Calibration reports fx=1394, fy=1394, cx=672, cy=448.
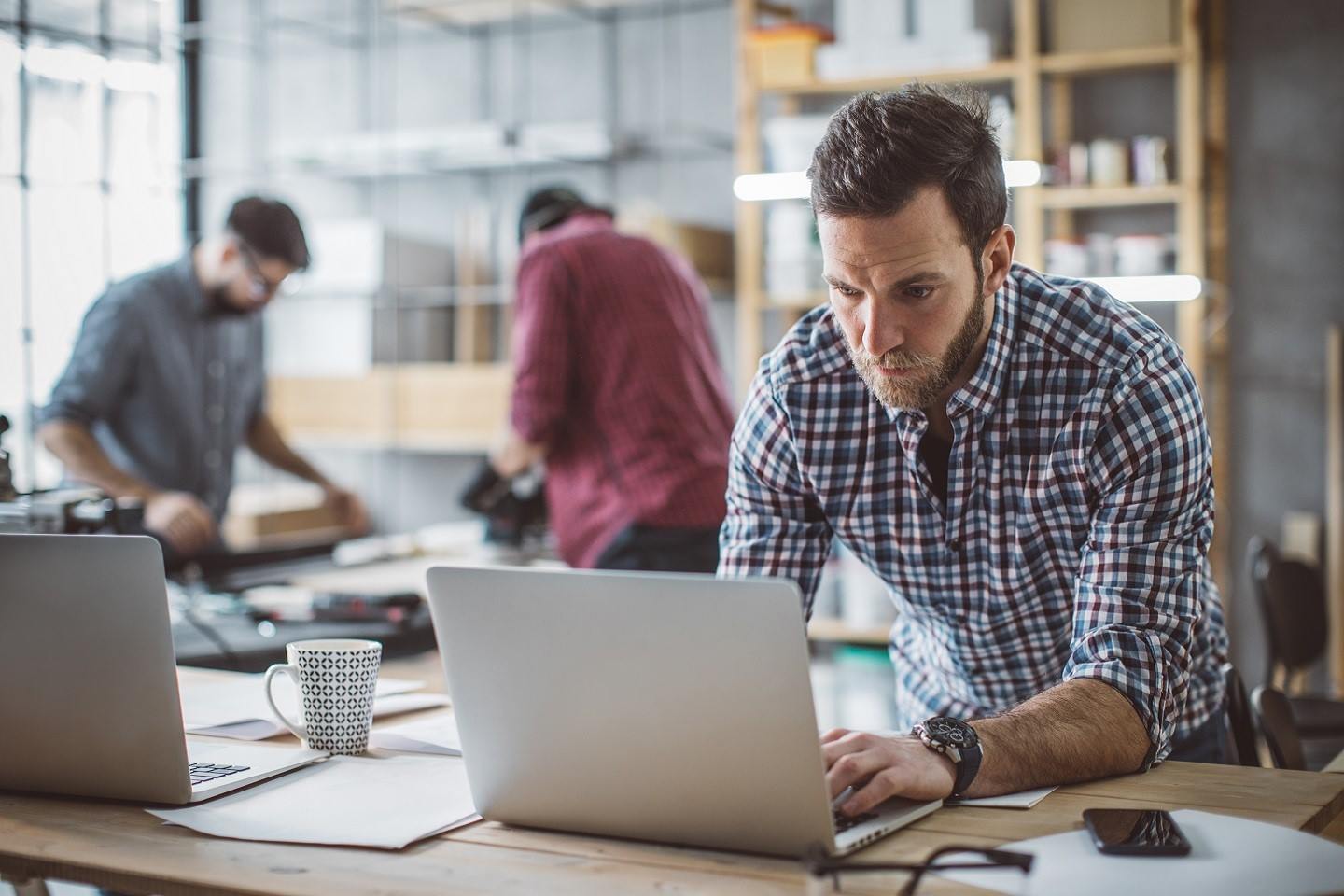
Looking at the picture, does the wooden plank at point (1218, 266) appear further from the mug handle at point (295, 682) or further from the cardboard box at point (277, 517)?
the mug handle at point (295, 682)

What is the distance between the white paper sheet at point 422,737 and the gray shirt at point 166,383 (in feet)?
6.13

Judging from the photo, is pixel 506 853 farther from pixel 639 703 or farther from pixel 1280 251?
pixel 1280 251

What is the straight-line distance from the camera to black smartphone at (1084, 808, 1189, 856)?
101cm

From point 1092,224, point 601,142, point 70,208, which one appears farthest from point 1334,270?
point 70,208

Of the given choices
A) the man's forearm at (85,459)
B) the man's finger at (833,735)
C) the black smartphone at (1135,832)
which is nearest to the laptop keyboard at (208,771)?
the man's finger at (833,735)

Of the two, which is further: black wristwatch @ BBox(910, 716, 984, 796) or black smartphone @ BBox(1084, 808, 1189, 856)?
black wristwatch @ BBox(910, 716, 984, 796)

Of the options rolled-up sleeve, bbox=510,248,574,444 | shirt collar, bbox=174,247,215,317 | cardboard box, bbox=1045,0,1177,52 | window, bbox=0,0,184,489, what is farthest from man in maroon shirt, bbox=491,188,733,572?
window, bbox=0,0,184,489

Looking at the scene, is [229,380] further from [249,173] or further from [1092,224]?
[1092,224]

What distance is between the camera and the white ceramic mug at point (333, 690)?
4.36 feet

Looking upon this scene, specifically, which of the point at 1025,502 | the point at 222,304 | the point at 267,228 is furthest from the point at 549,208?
the point at 1025,502

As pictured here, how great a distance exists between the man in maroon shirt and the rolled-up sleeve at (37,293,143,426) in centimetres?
102

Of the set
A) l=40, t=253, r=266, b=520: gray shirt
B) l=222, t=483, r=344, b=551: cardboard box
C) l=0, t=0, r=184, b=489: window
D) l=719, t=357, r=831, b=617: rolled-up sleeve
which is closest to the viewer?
l=719, t=357, r=831, b=617: rolled-up sleeve

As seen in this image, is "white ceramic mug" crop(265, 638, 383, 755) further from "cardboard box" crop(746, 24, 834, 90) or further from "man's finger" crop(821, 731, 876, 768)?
"cardboard box" crop(746, 24, 834, 90)

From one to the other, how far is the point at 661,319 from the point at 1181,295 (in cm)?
166
